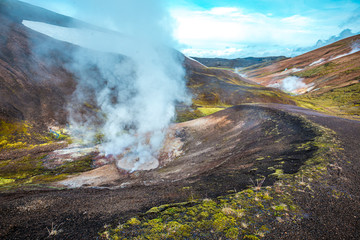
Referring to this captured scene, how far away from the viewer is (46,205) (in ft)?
34.3

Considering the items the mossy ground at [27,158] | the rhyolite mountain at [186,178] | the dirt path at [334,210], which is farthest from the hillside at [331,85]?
the mossy ground at [27,158]

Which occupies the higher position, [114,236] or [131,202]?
[114,236]

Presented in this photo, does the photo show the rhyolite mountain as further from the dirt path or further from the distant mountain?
the distant mountain

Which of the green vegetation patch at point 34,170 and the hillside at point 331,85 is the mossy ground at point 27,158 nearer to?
the green vegetation patch at point 34,170

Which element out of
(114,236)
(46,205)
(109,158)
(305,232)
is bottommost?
(109,158)

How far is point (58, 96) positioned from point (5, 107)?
12.2 m

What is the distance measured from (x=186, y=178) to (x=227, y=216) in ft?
26.9

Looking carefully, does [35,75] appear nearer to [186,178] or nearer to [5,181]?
→ [5,181]

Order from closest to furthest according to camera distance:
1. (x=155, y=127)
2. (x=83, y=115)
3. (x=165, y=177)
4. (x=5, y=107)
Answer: (x=165, y=177)
(x=5, y=107)
(x=155, y=127)
(x=83, y=115)

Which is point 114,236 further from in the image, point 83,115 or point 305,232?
point 83,115

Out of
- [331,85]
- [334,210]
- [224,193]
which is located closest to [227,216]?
[224,193]

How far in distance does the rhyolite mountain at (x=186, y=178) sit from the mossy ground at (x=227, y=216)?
0.05 metres

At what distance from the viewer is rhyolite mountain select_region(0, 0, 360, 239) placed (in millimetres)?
6961

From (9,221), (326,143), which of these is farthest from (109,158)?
(326,143)
